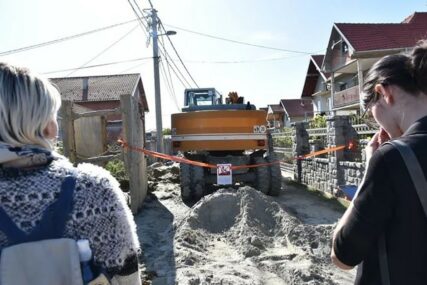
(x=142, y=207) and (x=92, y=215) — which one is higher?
(x=92, y=215)

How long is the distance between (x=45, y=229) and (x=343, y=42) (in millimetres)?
28460

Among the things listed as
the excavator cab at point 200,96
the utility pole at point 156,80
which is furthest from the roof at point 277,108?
the excavator cab at point 200,96

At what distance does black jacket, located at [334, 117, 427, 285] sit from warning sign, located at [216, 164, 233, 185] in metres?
7.44

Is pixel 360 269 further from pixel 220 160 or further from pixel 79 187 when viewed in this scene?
pixel 220 160

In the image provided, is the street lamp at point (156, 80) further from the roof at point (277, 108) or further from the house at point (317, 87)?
the roof at point (277, 108)

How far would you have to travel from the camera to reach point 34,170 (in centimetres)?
142

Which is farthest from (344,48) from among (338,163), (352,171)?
(352,171)

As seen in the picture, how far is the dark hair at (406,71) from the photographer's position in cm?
159

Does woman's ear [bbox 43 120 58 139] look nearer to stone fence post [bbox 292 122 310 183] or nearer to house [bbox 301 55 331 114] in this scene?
stone fence post [bbox 292 122 310 183]

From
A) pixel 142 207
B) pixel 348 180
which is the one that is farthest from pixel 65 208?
pixel 348 180

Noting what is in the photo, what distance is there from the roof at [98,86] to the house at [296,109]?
1872 centimetres

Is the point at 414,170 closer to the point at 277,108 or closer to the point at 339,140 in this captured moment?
the point at 339,140

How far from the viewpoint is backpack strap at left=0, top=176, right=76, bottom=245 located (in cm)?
132

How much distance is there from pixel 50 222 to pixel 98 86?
3563 cm
